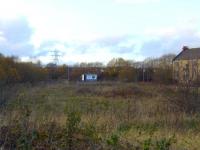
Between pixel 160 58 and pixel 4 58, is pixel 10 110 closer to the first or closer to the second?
pixel 4 58

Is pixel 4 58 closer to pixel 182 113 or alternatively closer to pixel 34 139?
pixel 182 113

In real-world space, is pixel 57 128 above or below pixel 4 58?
below

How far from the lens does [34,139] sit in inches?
308

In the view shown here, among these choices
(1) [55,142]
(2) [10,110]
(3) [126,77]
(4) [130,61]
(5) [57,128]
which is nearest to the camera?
(1) [55,142]

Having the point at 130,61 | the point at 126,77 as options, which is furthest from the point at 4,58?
the point at 130,61

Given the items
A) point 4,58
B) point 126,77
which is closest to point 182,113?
point 4,58

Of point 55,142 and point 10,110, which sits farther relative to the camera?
point 10,110

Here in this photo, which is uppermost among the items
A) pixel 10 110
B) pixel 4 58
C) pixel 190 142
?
pixel 4 58

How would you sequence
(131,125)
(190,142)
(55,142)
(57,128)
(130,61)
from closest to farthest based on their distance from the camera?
(55,142) → (57,128) → (190,142) → (131,125) → (130,61)

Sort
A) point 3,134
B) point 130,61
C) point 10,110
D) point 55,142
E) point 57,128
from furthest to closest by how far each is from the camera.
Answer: point 130,61 → point 10,110 → point 57,128 → point 3,134 → point 55,142

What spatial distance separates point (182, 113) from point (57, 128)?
753 centimetres

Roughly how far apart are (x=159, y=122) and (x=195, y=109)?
150 inches

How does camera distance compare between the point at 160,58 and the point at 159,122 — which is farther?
the point at 160,58

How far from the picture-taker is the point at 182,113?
15391 millimetres
